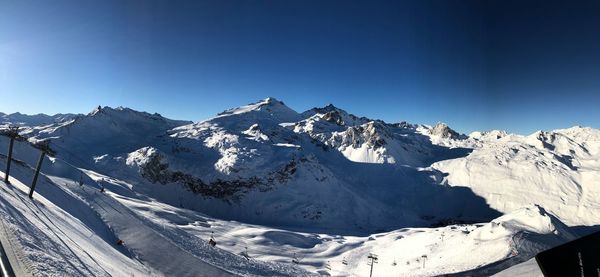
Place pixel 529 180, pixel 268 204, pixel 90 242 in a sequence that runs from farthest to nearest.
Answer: pixel 529 180, pixel 268 204, pixel 90 242

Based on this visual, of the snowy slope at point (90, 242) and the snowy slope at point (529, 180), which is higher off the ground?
the snowy slope at point (529, 180)

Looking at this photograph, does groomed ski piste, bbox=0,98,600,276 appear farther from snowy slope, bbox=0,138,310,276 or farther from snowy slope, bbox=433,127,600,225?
snowy slope, bbox=433,127,600,225

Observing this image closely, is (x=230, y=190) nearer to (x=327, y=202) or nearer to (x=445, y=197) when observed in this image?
(x=327, y=202)

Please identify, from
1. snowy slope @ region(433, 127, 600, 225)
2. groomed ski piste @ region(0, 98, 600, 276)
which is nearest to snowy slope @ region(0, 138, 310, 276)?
groomed ski piste @ region(0, 98, 600, 276)

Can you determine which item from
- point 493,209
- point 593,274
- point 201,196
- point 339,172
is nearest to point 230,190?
point 201,196

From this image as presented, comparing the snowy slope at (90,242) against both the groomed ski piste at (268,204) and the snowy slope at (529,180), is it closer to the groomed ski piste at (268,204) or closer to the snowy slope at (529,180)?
the groomed ski piste at (268,204)

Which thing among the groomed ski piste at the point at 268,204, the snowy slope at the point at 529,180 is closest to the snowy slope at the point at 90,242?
the groomed ski piste at the point at 268,204

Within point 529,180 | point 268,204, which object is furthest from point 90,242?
point 529,180

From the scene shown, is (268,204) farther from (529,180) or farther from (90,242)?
(529,180)
